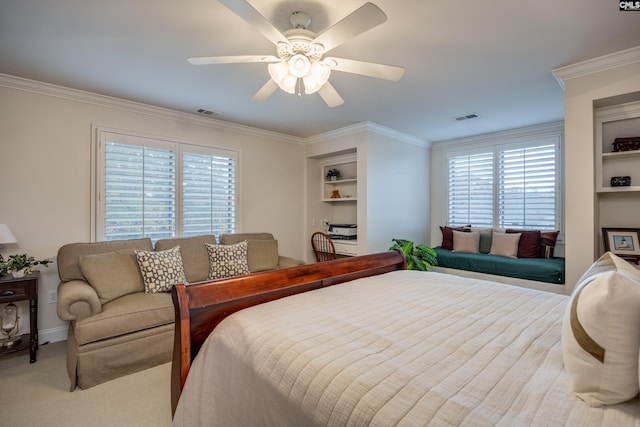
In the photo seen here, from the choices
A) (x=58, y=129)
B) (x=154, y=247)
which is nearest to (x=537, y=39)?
(x=154, y=247)

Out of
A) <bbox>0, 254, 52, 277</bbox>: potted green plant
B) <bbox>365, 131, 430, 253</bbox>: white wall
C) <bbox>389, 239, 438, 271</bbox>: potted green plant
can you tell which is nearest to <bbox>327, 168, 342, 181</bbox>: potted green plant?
<bbox>365, 131, 430, 253</bbox>: white wall

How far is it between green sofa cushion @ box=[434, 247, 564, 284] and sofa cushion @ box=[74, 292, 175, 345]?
11.8ft

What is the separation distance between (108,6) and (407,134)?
13.0 ft

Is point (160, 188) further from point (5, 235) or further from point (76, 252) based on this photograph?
point (5, 235)

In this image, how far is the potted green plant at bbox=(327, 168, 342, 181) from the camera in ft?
16.8

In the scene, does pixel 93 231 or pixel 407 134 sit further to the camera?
pixel 407 134

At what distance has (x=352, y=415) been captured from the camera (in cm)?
82

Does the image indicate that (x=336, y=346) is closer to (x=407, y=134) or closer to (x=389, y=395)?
(x=389, y=395)

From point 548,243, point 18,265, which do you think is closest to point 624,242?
point 548,243

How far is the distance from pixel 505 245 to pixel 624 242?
1501 millimetres

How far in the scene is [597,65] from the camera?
2.40 meters

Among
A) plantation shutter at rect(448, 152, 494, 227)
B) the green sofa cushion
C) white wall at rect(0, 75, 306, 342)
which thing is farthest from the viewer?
plantation shutter at rect(448, 152, 494, 227)

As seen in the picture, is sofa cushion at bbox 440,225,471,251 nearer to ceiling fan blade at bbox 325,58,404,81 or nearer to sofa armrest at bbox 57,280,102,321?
ceiling fan blade at bbox 325,58,404,81

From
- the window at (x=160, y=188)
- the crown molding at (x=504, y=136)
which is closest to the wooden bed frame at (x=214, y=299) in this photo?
the window at (x=160, y=188)
